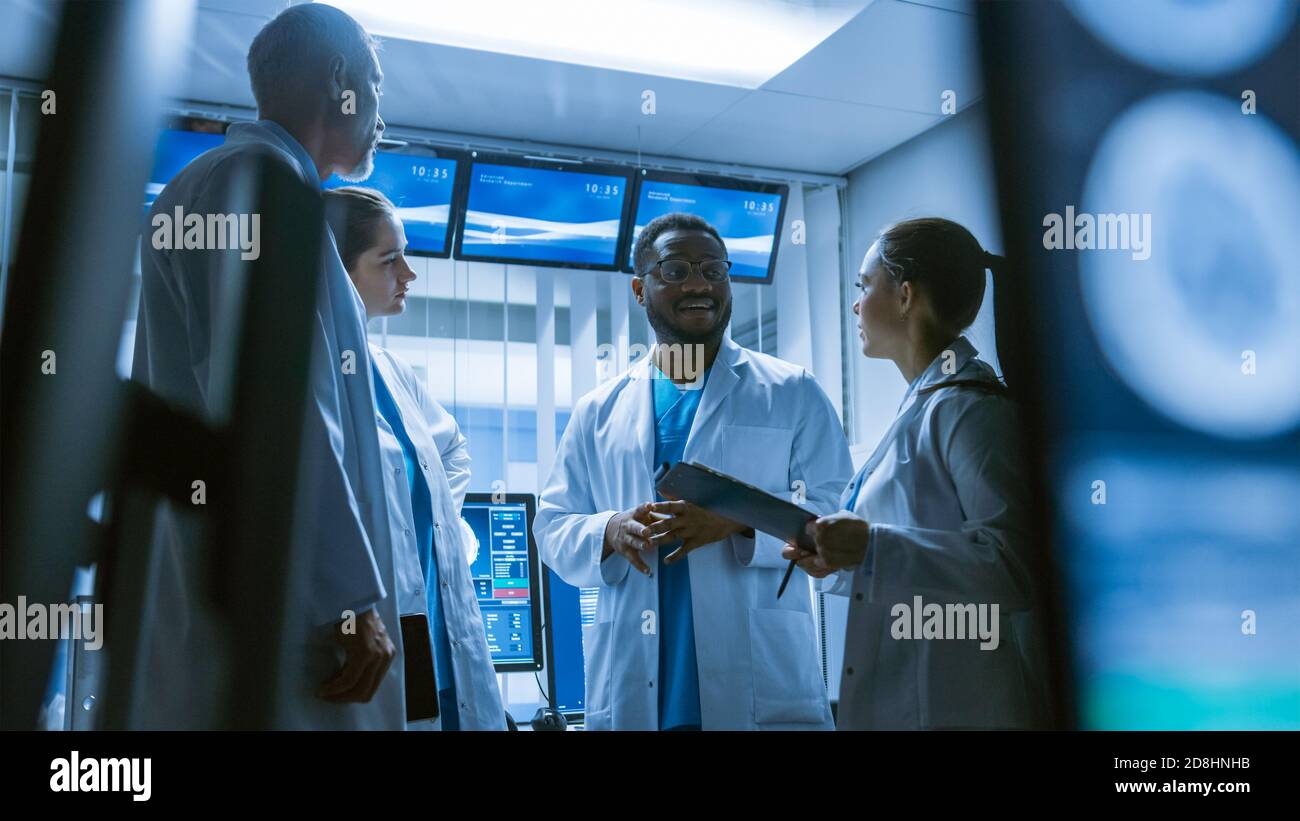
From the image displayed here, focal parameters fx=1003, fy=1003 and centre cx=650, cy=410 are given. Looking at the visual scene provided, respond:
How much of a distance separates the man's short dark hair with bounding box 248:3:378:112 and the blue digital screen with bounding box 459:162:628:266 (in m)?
2.19

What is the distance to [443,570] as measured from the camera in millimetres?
1893

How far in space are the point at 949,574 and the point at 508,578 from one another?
208cm

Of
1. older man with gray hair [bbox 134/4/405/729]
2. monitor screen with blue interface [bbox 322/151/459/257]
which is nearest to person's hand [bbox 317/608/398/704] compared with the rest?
older man with gray hair [bbox 134/4/405/729]

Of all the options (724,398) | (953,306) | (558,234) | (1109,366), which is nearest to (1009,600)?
(953,306)

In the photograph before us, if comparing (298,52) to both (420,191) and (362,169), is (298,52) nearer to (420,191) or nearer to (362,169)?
(362,169)

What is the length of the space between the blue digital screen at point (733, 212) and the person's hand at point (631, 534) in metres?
2.16

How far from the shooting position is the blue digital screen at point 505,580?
3.32m

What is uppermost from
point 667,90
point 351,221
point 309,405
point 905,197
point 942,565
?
point 667,90

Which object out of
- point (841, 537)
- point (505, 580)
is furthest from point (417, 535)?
point (505, 580)

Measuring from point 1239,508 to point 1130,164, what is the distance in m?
0.96

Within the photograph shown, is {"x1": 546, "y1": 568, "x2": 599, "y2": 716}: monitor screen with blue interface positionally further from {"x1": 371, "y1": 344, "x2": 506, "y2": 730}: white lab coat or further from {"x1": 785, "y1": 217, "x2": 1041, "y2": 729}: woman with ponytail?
{"x1": 785, "y1": 217, "x2": 1041, "y2": 729}: woman with ponytail

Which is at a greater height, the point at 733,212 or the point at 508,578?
the point at 733,212

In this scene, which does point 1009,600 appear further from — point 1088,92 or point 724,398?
point 1088,92

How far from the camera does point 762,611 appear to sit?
2.09 metres
